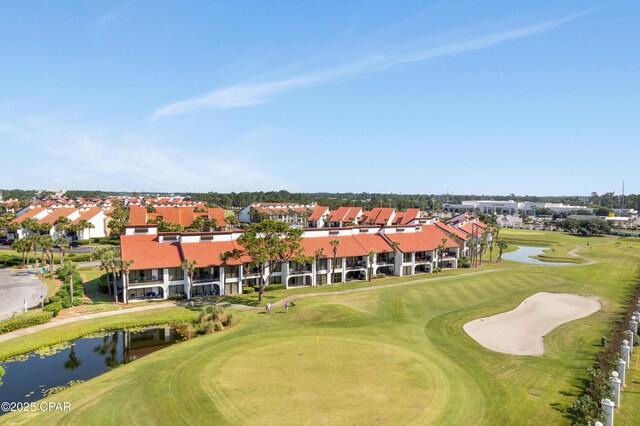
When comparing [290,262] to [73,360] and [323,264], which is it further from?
[73,360]

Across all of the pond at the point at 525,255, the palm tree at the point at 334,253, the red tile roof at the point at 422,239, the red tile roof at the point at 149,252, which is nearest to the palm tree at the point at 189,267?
the red tile roof at the point at 149,252

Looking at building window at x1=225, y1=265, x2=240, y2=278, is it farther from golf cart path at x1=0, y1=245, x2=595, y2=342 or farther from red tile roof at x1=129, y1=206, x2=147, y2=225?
red tile roof at x1=129, y1=206, x2=147, y2=225

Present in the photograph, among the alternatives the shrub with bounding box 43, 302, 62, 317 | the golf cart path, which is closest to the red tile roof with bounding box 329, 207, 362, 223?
the golf cart path

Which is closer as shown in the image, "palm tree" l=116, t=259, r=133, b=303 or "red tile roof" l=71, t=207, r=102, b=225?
"palm tree" l=116, t=259, r=133, b=303

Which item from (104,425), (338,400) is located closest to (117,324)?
(104,425)

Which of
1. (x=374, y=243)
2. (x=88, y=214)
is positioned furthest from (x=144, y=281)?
(x=88, y=214)
